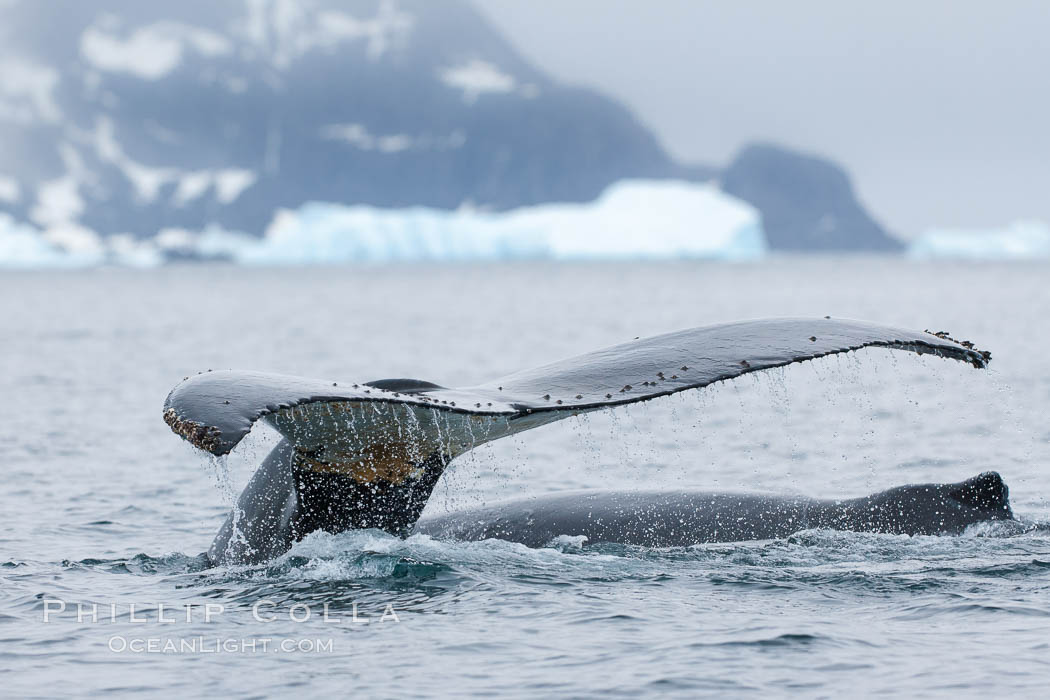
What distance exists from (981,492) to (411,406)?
3579mm

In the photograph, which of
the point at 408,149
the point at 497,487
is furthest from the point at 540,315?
the point at 408,149

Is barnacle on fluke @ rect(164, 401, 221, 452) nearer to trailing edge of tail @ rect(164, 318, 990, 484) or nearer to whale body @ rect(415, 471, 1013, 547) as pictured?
trailing edge of tail @ rect(164, 318, 990, 484)

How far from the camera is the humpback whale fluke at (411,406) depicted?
17.1ft

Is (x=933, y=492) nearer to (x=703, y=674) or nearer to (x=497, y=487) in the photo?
(x=703, y=674)

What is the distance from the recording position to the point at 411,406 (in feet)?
17.9

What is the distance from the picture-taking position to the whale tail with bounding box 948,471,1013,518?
7500mm

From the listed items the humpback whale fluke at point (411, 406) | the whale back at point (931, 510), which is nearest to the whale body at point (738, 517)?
the whale back at point (931, 510)

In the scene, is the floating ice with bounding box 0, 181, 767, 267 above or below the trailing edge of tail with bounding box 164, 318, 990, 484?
above

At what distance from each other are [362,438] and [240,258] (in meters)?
132

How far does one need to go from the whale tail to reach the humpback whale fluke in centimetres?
187

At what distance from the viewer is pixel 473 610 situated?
22.7 ft

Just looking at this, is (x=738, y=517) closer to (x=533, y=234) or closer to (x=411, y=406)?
(x=411, y=406)

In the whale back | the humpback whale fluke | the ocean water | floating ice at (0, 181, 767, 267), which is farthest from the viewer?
floating ice at (0, 181, 767, 267)

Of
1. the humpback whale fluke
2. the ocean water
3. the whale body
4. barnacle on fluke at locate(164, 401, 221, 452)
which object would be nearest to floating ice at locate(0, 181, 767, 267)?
the ocean water
